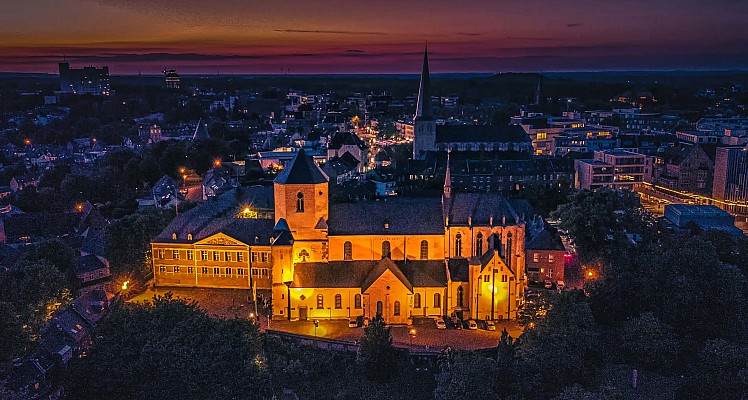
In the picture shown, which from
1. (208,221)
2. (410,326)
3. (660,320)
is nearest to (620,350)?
(660,320)

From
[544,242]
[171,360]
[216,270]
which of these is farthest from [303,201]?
[544,242]

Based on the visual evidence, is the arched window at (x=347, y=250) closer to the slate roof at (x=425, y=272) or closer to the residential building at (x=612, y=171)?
the slate roof at (x=425, y=272)

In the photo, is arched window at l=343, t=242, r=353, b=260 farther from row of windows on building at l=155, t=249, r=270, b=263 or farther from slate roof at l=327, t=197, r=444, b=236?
row of windows on building at l=155, t=249, r=270, b=263

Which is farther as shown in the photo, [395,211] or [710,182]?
[710,182]

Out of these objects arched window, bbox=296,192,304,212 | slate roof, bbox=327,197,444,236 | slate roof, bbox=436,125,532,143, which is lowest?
slate roof, bbox=327,197,444,236

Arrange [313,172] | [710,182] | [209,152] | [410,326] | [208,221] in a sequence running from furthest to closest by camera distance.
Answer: [209,152]
[710,182]
[208,221]
[313,172]
[410,326]

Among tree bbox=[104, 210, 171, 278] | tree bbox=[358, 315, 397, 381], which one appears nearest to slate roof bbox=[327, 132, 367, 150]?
tree bbox=[104, 210, 171, 278]

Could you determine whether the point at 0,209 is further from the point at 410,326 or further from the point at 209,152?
the point at 410,326
